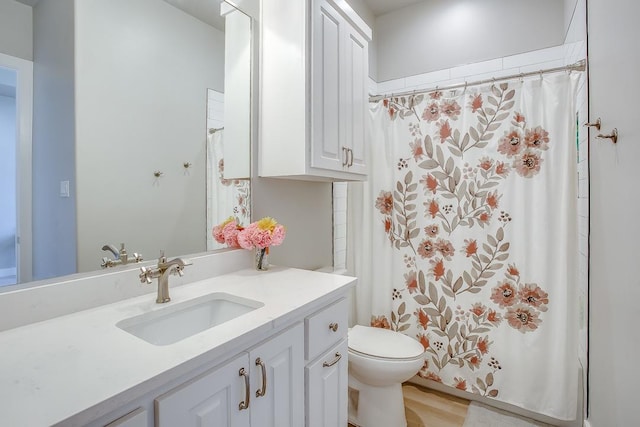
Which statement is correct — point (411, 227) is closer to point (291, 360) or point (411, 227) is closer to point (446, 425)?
point (446, 425)

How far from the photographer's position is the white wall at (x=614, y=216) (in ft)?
3.01

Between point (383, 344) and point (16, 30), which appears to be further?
point (383, 344)

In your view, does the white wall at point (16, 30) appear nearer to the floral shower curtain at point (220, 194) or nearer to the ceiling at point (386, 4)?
the floral shower curtain at point (220, 194)

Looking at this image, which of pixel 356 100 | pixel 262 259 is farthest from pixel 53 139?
pixel 356 100

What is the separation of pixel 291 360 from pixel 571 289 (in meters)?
1.55

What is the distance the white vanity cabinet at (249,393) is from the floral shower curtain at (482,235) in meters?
1.25

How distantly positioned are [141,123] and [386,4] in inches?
86.6

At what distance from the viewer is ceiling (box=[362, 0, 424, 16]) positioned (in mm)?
2407

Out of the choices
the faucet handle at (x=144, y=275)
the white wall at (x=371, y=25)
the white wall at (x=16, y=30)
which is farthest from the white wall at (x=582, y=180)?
the white wall at (x=16, y=30)

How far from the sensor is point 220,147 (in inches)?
55.0

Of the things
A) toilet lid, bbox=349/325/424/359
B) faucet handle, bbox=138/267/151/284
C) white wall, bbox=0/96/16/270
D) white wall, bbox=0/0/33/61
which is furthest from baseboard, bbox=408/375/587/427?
white wall, bbox=0/0/33/61

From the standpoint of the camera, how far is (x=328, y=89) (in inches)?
57.6

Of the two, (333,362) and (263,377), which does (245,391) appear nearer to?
(263,377)

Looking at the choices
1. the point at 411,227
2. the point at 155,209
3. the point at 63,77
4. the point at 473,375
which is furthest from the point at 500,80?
the point at 63,77
